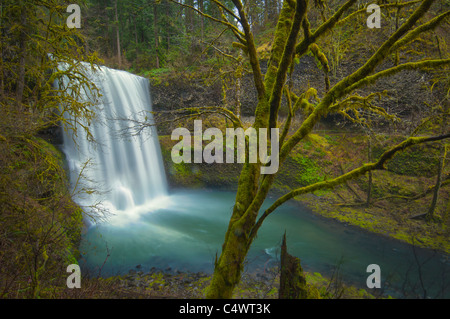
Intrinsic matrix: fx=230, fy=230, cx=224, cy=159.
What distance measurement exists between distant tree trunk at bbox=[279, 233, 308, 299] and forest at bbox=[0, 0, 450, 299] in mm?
18

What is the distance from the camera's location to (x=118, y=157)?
1320cm

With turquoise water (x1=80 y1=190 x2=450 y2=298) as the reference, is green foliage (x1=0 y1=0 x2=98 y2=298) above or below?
above

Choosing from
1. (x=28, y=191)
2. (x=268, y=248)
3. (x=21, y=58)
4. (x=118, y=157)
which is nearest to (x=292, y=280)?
(x=268, y=248)

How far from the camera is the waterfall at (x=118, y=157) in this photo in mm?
10930

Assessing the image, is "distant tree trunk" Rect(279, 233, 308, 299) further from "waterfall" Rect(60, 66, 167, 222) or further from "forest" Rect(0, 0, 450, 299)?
"waterfall" Rect(60, 66, 167, 222)

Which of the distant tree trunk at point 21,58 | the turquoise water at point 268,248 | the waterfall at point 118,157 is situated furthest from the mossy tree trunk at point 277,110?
the waterfall at point 118,157

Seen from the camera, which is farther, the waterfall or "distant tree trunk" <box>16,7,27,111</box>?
the waterfall

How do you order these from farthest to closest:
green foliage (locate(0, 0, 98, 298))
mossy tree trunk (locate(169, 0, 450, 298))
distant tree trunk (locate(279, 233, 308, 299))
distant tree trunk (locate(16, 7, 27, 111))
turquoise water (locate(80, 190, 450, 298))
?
turquoise water (locate(80, 190, 450, 298)) → distant tree trunk (locate(16, 7, 27, 111)) → green foliage (locate(0, 0, 98, 298)) → distant tree trunk (locate(279, 233, 308, 299)) → mossy tree trunk (locate(169, 0, 450, 298))

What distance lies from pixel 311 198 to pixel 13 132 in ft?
39.4

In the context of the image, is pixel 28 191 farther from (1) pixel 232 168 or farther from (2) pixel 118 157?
(1) pixel 232 168

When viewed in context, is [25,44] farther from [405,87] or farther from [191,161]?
[405,87]

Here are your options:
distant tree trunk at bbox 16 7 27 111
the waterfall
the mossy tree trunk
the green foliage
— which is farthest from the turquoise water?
distant tree trunk at bbox 16 7 27 111

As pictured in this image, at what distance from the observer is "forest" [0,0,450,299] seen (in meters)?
2.91

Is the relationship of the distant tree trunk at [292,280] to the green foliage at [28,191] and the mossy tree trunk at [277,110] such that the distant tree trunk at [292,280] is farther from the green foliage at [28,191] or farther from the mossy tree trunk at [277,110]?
the green foliage at [28,191]
